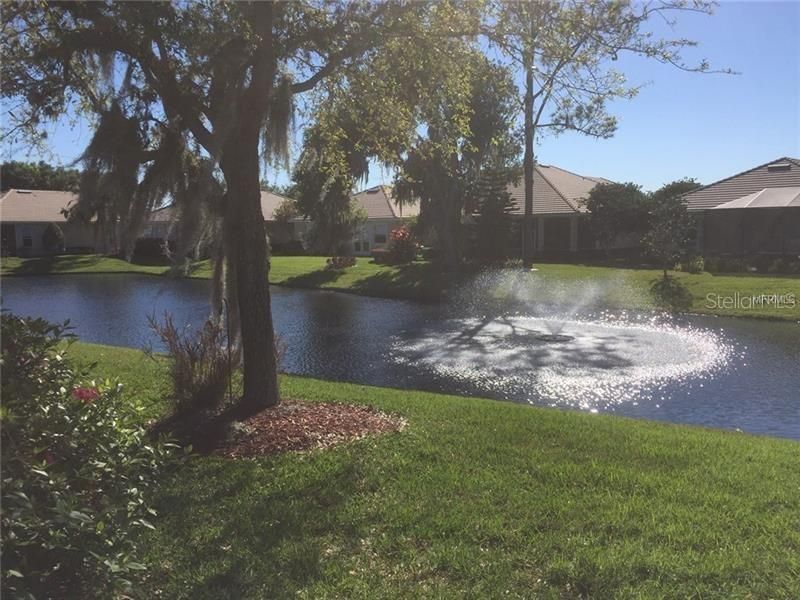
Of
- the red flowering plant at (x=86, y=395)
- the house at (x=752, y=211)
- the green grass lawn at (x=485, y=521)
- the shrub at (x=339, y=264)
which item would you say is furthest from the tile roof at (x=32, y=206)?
the red flowering plant at (x=86, y=395)

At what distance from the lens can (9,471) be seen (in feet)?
8.12

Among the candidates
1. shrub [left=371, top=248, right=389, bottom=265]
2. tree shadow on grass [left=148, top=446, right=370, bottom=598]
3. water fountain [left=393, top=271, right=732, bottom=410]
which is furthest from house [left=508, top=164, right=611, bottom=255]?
tree shadow on grass [left=148, top=446, right=370, bottom=598]

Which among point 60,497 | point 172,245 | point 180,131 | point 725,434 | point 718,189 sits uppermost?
point 718,189

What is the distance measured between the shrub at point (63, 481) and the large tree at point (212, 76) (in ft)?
10.5

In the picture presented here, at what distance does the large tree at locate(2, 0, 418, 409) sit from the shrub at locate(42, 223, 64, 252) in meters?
41.2

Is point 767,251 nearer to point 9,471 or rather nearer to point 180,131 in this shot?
point 180,131

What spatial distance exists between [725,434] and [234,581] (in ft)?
19.6

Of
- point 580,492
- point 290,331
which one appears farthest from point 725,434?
point 290,331

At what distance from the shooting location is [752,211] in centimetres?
2922

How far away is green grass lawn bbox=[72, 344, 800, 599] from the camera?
11.3 ft

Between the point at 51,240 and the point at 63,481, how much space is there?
46957 millimetres

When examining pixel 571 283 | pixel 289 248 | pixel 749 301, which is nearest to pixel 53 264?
pixel 289 248

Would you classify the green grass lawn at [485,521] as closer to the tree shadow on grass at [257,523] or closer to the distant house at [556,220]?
the tree shadow on grass at [257,523]

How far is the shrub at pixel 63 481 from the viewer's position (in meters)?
2.44
